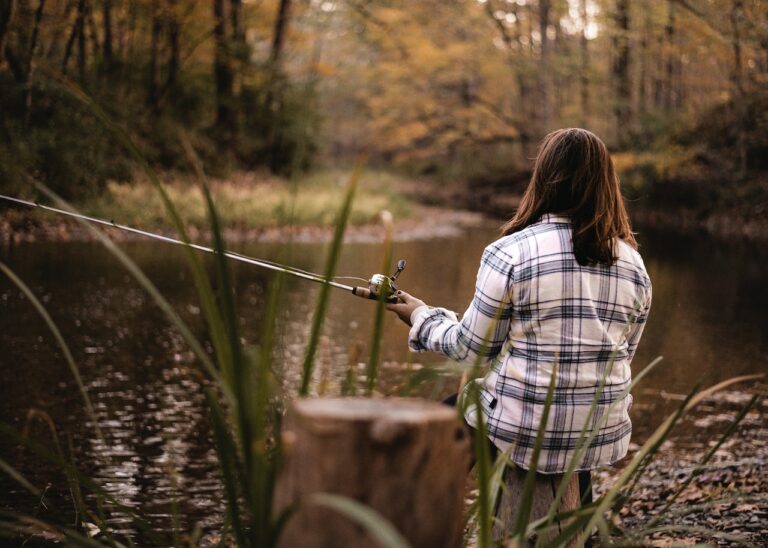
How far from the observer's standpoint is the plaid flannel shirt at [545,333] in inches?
98.2

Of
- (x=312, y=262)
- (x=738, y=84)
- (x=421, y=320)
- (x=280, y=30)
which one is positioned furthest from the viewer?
(x=280, y=30)

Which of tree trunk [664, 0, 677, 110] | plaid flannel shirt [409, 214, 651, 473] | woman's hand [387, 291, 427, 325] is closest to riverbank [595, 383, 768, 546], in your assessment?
plaid flannel shirt [409, 214, 651, 473]

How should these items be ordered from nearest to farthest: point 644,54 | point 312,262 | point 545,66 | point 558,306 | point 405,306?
point 558,306, point 405,306, point 312,262, point 644,54, point 545,66

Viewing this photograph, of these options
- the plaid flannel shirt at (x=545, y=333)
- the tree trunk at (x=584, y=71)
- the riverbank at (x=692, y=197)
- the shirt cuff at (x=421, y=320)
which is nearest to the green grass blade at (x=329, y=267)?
the plaid flannel shirt at (x=545, y=333)

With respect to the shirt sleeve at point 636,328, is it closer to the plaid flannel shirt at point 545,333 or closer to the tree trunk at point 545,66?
the plaid flannel shirt at point 545,333

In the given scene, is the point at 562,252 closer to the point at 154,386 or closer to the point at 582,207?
the point at 582,207

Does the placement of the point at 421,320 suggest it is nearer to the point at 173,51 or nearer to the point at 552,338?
the point at 552,338

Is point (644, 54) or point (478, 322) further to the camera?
point (644, 54)

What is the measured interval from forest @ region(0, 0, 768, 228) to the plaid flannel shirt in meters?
11.2

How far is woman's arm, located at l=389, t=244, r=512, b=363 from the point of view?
2.48 m

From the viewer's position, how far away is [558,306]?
2.50 metres

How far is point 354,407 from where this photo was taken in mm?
1411

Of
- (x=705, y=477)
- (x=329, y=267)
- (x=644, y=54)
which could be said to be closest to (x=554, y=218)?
(x=329, y=267)

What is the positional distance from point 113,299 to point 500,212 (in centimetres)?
1829
